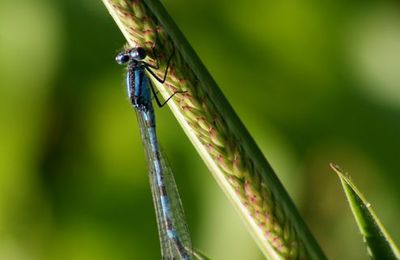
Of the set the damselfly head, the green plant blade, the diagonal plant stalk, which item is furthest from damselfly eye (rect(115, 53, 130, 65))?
the green plant blade

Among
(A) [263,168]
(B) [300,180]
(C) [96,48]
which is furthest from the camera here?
(C) [96,48]

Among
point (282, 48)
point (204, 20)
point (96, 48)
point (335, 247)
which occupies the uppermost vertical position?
point (96, 48)

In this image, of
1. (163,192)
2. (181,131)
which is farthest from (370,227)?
(181,131)

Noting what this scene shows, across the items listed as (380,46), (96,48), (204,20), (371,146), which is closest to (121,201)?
(96,48)

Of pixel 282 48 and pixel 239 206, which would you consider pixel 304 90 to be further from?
pixel 239 206

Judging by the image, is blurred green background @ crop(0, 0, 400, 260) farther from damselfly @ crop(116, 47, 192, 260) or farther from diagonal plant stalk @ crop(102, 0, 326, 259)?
diagonal plant stalk @ crop(102, 0, 326, 259)

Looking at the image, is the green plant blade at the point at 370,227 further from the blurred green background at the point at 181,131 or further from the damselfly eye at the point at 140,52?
the blurred green background at the point at 181,131

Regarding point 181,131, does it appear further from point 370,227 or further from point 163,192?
point 370,227
